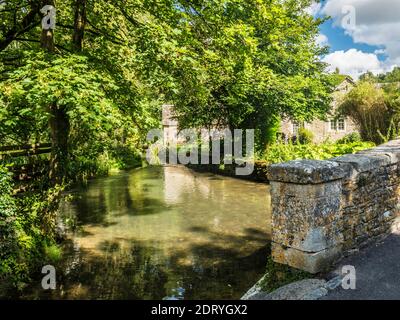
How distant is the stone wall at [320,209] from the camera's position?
4.07 metres

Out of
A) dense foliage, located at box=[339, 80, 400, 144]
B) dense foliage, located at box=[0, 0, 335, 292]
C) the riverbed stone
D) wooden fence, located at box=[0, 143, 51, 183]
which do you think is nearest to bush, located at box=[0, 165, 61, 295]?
dense foliage, located at box=[0, 0, 335, 292]

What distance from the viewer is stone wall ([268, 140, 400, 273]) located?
4074mm

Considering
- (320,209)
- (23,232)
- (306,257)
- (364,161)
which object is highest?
(364,161)

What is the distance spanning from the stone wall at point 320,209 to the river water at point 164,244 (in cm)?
244

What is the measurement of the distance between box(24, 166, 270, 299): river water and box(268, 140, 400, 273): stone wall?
2.44 metres

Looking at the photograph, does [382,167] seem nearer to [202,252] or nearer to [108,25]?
[202,252]

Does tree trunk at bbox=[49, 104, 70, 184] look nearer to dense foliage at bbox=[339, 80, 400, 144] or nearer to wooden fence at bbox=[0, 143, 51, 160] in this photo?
wooden fence at bbox=[0, 143, 51, 160]

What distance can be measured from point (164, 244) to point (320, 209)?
18.8 feet

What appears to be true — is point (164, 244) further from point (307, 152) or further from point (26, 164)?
point (307, 152)

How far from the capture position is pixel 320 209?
4109 mm

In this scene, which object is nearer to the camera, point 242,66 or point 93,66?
point 93,66

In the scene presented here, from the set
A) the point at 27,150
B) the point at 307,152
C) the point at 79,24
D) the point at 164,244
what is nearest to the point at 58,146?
the point at 79,24

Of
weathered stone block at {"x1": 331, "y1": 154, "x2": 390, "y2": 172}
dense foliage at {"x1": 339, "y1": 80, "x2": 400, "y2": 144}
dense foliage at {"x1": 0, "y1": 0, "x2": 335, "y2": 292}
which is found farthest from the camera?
dense foliage at {"x1": 339, "y1": 80, "x2": 400, "y2": 144}

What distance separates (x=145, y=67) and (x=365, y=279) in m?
6.62
